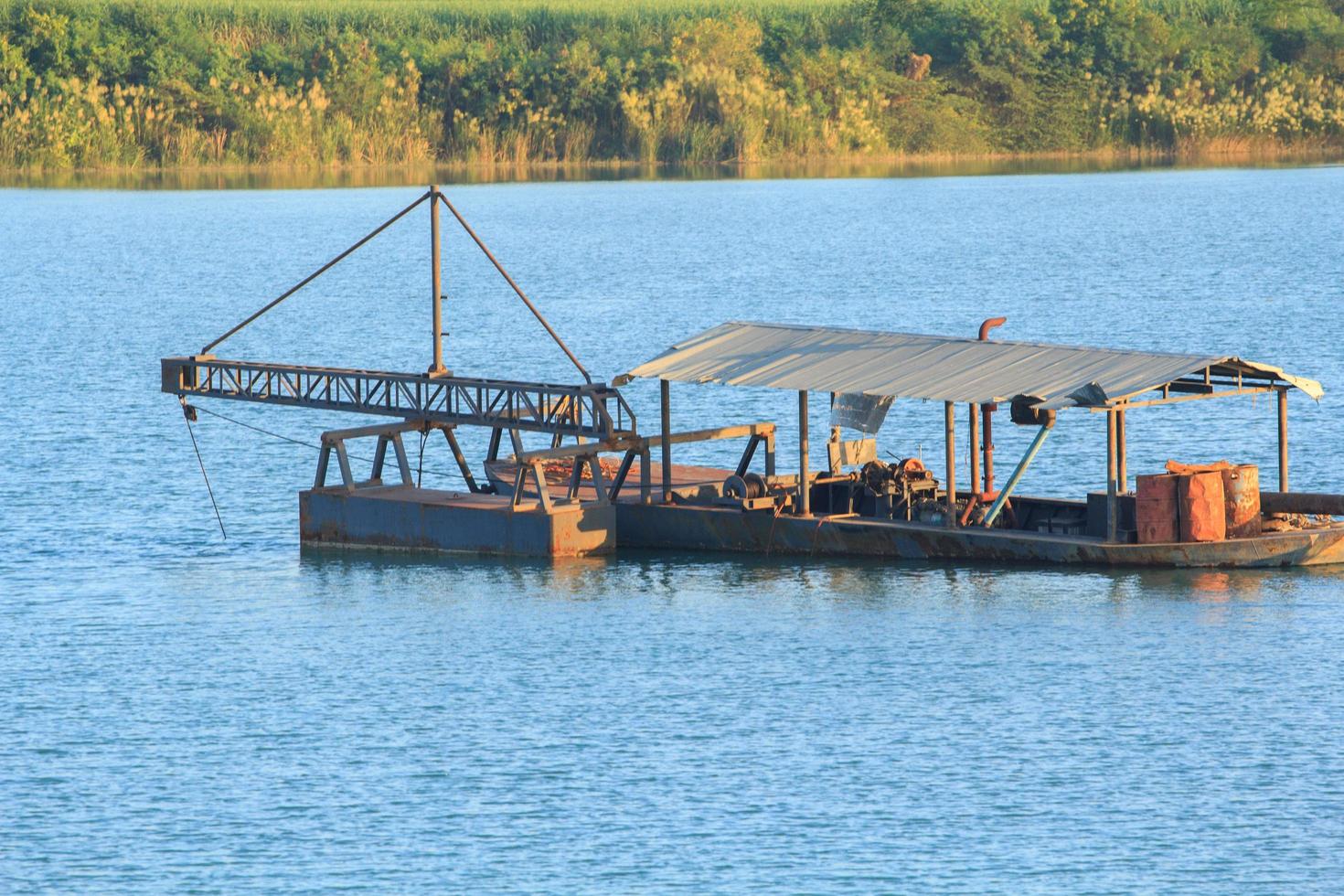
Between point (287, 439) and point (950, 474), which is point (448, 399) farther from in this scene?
point (287, 439)

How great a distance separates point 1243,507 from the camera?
133 feet

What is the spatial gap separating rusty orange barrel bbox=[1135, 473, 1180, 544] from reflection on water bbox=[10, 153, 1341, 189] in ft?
316

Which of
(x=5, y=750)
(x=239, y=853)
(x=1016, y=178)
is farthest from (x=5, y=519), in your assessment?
(x=1016, y=178)

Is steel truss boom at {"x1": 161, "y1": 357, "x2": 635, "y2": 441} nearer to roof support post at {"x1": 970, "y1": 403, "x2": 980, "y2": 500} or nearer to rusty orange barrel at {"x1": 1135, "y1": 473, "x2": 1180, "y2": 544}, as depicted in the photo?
roof support post at {"x1": 970, "y1": 403, "x2": 980, "y2": 500}

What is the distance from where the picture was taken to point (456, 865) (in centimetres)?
2798

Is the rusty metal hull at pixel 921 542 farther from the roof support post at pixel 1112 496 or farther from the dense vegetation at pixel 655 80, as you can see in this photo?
the dense vegetation at pixel 655 80

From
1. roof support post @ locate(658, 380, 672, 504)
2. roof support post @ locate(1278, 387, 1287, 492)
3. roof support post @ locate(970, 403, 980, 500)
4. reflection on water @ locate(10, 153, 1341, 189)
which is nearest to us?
roof support post @ locate(1278, 387, 1287, 492)

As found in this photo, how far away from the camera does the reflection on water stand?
139250 mm

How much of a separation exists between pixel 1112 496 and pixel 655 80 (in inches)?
3760

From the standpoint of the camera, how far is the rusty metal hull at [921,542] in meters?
40.0

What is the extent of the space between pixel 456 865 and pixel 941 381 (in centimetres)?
1585

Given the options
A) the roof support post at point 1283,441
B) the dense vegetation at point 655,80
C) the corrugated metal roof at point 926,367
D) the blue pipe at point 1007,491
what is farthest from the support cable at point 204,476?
the dense vegetation at point 655,80

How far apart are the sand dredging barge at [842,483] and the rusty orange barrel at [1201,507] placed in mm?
32

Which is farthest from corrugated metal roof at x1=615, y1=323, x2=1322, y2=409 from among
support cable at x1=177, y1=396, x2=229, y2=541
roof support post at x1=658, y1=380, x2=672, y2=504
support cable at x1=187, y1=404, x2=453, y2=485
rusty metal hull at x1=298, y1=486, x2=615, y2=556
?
support cable at x1=187, y1=404, x2=453, y2=485
